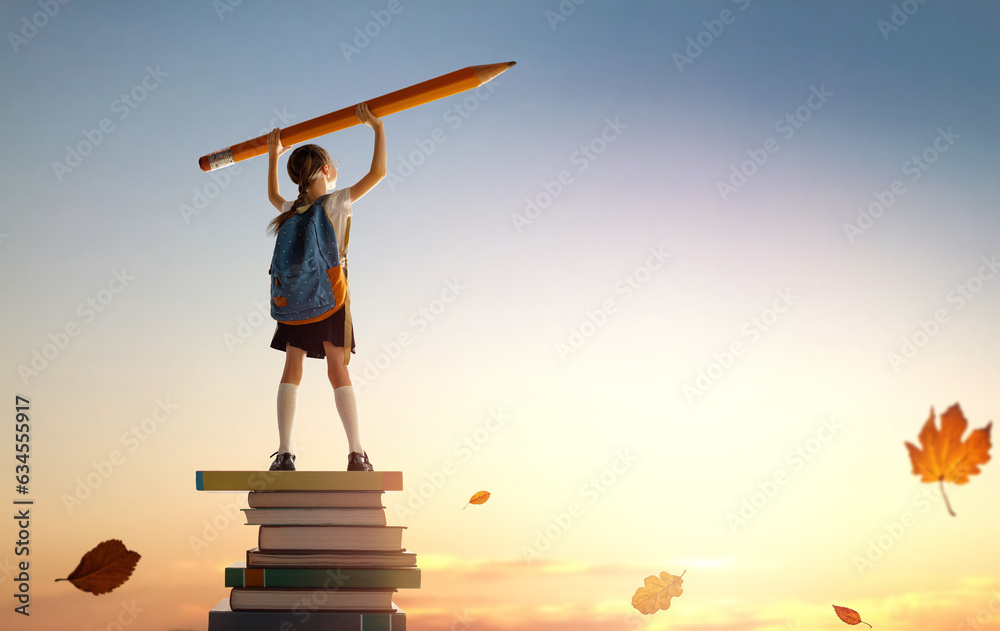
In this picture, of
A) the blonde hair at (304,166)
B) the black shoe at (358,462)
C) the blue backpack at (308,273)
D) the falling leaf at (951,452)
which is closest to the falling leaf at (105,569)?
the black shoe at (358,462)

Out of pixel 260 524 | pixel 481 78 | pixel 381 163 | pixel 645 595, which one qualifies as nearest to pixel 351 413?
pixel 260 524

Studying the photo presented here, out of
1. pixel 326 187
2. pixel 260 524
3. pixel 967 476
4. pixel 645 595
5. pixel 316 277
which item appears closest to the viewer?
pixel 967 476

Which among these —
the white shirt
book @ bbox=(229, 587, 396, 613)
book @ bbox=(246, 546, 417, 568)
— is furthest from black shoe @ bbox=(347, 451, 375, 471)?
the white shirt

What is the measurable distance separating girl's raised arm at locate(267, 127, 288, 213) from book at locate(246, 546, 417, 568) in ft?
5.11

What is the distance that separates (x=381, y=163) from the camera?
→ 12.1 feet

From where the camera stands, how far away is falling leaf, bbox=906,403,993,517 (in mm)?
3047

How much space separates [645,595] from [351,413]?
1.77 meters

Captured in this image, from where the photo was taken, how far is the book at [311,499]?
3312 mm

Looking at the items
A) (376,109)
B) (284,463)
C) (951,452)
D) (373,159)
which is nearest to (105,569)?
(284,463)

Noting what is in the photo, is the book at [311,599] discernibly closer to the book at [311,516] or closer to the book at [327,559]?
the book at [327,559]

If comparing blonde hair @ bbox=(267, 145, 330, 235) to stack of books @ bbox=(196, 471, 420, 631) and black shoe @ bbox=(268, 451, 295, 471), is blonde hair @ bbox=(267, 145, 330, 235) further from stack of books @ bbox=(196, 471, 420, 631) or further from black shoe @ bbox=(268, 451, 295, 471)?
stack of books @ bbox=(196, 471, 420, 631)

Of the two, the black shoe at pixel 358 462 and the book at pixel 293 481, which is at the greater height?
the black shoe at pixel 358 462

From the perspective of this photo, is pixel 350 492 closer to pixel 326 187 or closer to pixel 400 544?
pixel 400 544

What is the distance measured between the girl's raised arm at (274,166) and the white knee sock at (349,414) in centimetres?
93
